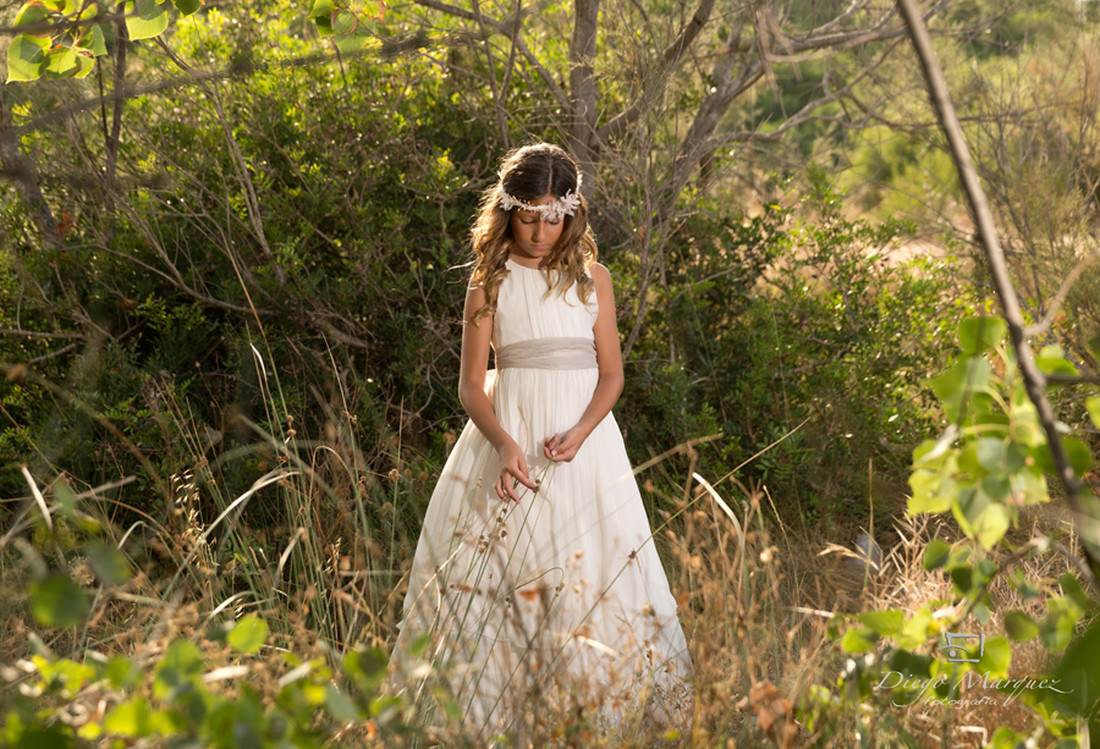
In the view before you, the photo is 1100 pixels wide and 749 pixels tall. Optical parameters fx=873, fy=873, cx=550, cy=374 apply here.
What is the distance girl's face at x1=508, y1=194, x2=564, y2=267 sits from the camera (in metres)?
2.66

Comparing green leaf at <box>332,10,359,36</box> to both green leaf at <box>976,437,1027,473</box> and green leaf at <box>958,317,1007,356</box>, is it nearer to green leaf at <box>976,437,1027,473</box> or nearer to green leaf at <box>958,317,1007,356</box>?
green leaf at <box>958,317,1007,356</box>

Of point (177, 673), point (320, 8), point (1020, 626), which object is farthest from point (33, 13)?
point (1020, 626)

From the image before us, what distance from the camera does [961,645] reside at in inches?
64.4

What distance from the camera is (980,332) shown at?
3.59 ft

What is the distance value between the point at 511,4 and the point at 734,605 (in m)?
3.80

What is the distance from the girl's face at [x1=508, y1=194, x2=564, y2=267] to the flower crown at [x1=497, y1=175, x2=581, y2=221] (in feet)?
0.05

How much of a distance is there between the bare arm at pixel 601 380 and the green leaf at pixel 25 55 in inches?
64.6

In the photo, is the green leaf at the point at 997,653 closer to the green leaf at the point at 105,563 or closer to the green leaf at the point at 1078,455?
the green leaf at the point at 1078,455

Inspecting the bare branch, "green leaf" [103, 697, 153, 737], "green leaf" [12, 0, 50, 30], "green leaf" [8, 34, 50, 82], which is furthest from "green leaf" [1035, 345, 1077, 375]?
the bare branch

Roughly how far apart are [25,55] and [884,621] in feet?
7.67

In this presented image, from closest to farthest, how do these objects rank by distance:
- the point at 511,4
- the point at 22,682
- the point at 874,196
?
1. the point at 22,682
2. the point at 511,4
3. the point at 874,196

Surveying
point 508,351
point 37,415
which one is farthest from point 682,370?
point 37,415

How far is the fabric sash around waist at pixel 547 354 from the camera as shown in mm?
2752

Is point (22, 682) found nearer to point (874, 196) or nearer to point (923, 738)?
point (923, 738)
